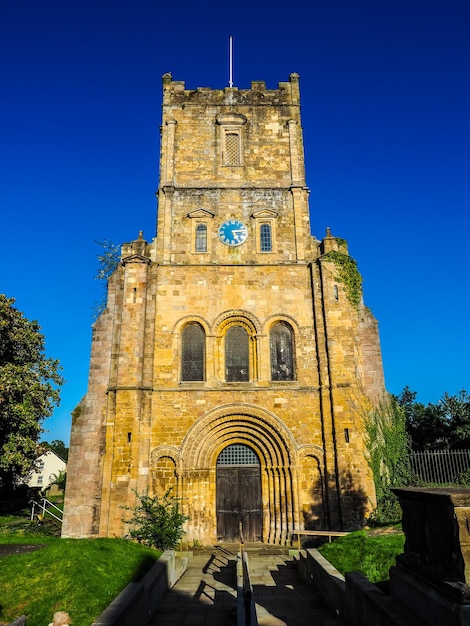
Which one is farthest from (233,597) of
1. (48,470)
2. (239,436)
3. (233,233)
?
(48,470)

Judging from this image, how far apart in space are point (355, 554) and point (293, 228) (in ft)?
46.3

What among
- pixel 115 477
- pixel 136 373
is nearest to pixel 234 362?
pixel 136 373

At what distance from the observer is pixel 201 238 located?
21.3m

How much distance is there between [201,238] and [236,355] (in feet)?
18.6

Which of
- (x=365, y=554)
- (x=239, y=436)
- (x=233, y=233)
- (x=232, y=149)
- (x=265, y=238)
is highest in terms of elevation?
(x=232, y=149)

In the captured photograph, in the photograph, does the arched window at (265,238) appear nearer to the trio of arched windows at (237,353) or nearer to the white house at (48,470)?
the trio of arched windows at (237,353)

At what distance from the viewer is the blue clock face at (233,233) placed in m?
21.0

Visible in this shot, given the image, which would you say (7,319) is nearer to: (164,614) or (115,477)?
(115,477)

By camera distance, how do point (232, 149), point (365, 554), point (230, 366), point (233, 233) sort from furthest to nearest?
point (232, 149) < point (233, 233) < point (230, 366) < point (365, 554)

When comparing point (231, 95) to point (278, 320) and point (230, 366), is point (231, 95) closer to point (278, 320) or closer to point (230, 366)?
point (278, 320)

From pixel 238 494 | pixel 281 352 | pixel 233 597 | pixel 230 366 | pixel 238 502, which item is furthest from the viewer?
pixel 281 352

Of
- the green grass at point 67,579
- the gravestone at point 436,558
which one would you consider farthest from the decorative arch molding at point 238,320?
the gravestone at point 436,558

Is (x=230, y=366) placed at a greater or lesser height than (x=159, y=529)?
greater

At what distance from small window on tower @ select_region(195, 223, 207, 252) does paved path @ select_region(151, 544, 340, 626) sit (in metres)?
12.4
